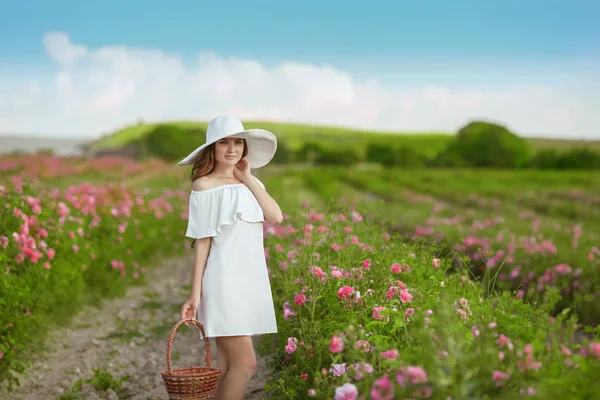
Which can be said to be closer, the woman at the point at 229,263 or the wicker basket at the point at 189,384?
the wicker basket at the point at 189,384

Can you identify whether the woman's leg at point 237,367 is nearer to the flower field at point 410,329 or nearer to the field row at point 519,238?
the flower field at point 410,329

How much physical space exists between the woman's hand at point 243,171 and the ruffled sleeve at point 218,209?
119mm

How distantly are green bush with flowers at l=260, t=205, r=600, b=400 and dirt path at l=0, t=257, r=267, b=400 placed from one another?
1.00 metres

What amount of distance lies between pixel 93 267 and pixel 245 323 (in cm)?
534

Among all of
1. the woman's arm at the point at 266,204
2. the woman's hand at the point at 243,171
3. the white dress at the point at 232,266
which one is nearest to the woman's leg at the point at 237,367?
the white dress at the point at 232,266

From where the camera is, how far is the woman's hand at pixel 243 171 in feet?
13.4

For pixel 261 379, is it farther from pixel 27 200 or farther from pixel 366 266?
pixel 27 200

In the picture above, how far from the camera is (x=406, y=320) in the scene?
3396 mm

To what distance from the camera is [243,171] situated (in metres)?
4.14

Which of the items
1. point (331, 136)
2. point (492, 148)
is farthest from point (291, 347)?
point (331, 136)

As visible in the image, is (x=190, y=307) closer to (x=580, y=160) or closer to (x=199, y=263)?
(x=199, y=263)

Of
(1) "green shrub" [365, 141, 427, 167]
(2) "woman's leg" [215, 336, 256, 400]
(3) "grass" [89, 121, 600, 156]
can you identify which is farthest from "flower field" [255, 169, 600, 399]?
(3) "grass" [89, 121, 600, 156]

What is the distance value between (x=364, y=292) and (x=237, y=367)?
3.08ft

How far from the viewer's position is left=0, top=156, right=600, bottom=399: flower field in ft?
8.32
